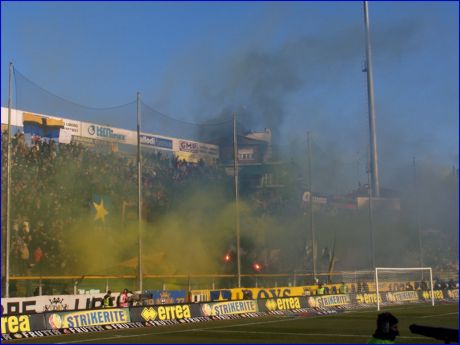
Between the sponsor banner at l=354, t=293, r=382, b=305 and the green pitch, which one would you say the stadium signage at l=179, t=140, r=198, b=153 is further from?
the green pitch

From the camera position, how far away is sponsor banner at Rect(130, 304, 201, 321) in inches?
1056

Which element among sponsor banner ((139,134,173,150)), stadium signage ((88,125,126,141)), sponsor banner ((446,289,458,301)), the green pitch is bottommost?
sponsor banner ((446,289,458,301))

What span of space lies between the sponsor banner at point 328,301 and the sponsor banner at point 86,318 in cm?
1362

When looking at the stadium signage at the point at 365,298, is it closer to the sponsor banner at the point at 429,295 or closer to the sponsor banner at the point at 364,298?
the sponsor banner at the point at 364,298

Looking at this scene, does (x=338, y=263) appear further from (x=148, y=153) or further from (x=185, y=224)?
(x=148, y=153)

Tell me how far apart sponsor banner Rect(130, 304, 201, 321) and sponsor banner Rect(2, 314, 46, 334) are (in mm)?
4479

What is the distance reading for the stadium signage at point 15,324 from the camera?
21.7 metres

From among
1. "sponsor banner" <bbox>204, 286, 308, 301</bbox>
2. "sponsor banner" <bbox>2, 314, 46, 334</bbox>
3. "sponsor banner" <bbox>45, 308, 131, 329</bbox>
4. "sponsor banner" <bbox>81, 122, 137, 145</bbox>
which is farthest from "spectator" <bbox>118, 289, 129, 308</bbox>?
"sponsor banner" <bbox>81, 122, 137, 145</bbox>

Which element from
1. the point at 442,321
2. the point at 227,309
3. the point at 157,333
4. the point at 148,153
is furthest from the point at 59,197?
the point at 442,321

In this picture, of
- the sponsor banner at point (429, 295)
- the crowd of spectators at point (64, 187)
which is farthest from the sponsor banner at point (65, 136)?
the sponsor banner at point (429, 295)

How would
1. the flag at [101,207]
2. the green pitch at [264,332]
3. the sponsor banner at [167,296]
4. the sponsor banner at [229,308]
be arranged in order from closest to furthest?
1. the green pitch at [264,332]
2. the sponsor banner at [229,308]
3. the sponsor banner at [167,296]
4. the flag at [101,207]

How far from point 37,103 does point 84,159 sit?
7.12 meters

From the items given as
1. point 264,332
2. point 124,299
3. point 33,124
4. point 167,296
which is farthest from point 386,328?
point 33,124

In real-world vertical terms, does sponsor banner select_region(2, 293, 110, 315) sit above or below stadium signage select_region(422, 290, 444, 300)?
above
